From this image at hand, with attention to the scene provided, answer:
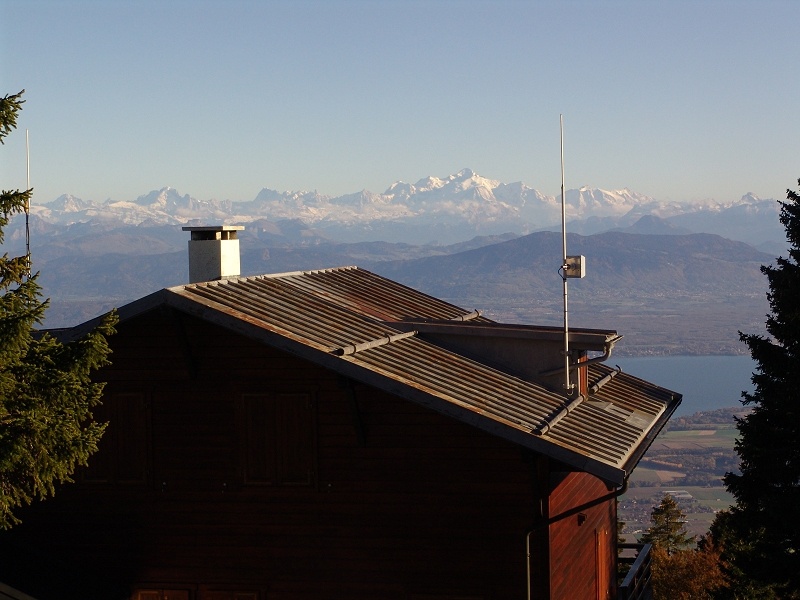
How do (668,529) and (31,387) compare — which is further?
(668,529)

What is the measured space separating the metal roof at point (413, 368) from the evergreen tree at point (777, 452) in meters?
4.84

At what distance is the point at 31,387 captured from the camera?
12992 mm

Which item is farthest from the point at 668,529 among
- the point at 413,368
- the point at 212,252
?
the point at 413,368

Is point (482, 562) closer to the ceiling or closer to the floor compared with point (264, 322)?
closer to the floor

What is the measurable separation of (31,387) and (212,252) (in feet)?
19.7

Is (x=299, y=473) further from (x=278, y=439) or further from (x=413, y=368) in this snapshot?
(x=413, y=368)

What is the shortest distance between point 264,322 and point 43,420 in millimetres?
3070

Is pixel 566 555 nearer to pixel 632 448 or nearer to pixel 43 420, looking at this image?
pixel 632 448

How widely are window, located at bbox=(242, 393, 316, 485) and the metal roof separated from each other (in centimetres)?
101

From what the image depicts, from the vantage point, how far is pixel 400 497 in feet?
47.1

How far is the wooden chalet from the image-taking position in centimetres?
1407

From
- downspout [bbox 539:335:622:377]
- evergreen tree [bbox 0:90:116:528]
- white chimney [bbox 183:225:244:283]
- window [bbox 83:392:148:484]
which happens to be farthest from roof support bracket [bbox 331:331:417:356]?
white chimney [bbox 183:225:244:283]

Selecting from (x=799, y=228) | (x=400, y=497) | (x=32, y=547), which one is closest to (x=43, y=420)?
(x=32, y=547)

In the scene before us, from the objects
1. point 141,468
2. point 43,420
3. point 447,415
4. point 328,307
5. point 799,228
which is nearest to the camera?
point 43,420
